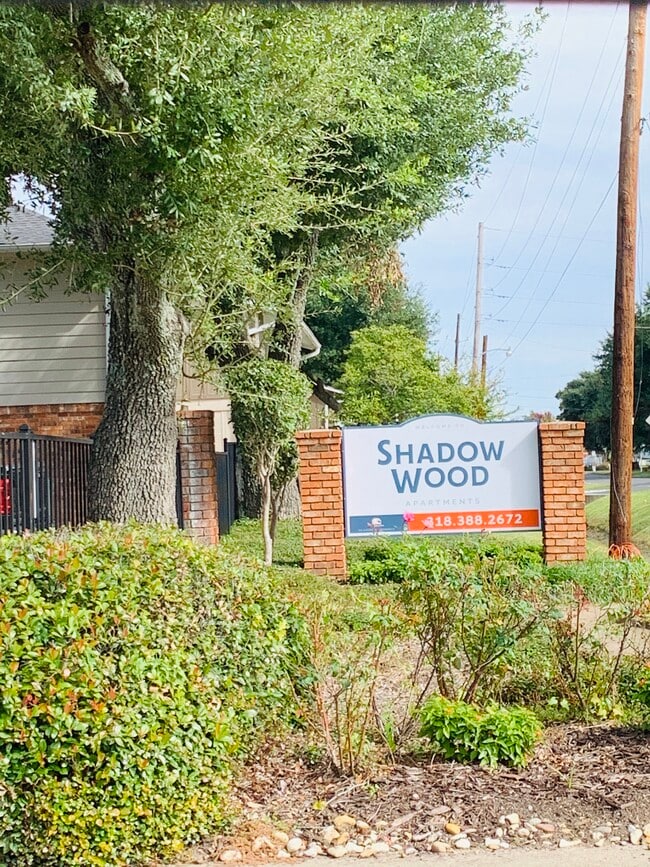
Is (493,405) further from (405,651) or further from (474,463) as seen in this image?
(405,651)

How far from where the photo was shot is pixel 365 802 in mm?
4312

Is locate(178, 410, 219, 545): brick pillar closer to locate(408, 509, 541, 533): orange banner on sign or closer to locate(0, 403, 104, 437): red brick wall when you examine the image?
locate(0, 403, 104, 437): red brick wall

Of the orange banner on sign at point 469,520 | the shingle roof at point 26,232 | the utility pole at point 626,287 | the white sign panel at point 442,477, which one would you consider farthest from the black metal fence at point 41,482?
the utility pole at point 626,287

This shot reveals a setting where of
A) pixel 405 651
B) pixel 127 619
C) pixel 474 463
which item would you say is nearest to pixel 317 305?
pixel 474 463

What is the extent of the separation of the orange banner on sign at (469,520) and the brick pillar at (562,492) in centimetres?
20

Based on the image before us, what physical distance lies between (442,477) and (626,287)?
4.49 m

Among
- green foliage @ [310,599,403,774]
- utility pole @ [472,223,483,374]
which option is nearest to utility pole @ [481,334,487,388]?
utility pole @ [472,223,483,374]

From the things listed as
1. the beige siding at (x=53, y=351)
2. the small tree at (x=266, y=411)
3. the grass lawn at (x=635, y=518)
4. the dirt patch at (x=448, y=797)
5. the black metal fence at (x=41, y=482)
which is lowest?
the grass lawn at (x=635, y=518)

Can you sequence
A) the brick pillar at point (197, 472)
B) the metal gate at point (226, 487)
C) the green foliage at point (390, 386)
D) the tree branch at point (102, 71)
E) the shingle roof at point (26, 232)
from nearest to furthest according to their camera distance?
the tree branch at point (102, 71) → the brick pillar at point (197, 472) → the shingle roof at point (26, 232) → the metal gate at point (226, 487) → the green foliage at point (390, 386)

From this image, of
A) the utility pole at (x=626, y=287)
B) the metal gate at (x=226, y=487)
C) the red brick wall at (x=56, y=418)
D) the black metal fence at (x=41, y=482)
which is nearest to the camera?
the black metal fence at (x=41, y=482)

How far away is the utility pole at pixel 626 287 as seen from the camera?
1356 cm

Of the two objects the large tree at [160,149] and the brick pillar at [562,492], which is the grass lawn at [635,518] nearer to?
the brick pillar at [562,492]

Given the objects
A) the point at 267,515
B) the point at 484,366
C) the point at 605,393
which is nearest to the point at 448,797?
the point at 267,515

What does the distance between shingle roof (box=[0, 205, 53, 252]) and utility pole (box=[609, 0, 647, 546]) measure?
7.99 metres
